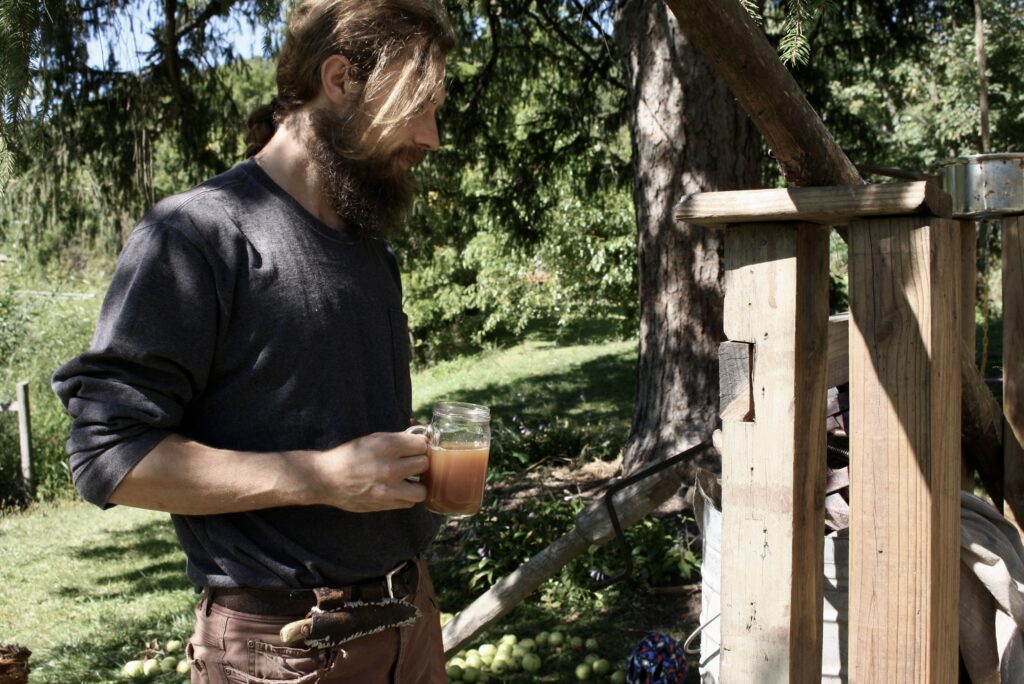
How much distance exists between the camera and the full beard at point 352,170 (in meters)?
1.72

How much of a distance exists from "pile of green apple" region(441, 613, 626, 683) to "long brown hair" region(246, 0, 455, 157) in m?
2.63

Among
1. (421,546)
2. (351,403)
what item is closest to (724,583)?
(421,546)

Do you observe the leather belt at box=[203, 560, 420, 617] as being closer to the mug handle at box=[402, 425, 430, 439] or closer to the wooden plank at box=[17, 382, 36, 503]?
the mug handle at box=[402, 425, 430, 439]

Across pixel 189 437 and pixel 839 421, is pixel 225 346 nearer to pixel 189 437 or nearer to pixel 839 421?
pixel 189 437

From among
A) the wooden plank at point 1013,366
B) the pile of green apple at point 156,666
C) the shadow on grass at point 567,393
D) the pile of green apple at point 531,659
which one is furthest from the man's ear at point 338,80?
the shadow on grass at point 567,393

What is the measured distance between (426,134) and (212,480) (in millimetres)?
767

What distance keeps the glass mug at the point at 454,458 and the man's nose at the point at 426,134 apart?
513 millimetres

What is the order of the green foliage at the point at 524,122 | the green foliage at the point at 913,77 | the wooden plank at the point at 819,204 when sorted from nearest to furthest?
the wooden plank at the point at 819,204, the green foliage at the point at 913,77, the green foliage at the point at 524,122

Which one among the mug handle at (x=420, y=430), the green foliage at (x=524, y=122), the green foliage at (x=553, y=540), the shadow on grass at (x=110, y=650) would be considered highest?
the green foliage at (x=524, y=122)

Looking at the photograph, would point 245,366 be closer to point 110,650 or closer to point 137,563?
point 110,650

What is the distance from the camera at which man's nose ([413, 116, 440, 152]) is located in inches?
70.3

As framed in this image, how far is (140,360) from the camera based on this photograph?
146 cm

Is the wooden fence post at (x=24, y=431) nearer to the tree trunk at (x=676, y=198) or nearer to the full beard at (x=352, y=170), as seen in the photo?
the tree trunk at (x=676, y=198)

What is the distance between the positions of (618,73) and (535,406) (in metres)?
3.95
